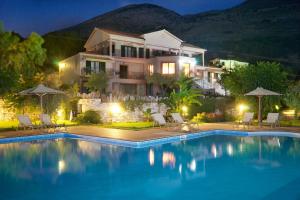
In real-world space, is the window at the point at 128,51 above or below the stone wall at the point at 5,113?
above

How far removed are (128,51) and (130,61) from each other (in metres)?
1.28

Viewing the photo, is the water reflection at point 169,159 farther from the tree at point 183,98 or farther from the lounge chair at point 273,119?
the tree at point 183,98

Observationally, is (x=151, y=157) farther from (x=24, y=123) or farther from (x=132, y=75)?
(x=132, y=75)

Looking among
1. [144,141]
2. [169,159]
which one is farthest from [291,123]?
[169,159]

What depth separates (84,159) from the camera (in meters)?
12.2

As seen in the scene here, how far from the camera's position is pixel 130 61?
3628cm

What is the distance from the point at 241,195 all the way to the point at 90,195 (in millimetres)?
3794

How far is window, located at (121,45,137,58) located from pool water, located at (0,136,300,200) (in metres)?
21.6

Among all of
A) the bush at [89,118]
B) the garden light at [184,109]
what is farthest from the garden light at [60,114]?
the garden light at [184,109]

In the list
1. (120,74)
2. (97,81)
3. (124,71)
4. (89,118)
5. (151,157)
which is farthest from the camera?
(124,71)

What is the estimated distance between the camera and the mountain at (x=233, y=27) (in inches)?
2601

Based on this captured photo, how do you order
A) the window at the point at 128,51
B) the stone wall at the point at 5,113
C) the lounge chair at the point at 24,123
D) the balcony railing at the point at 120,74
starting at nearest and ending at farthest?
the lounge chair at the point at 24,123 → the stone wall at the point at 5,113 → the balcony railing at the point at 120,74 → the window at the point at 128,51

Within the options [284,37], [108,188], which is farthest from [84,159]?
[284,37]

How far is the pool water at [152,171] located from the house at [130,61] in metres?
18.7
